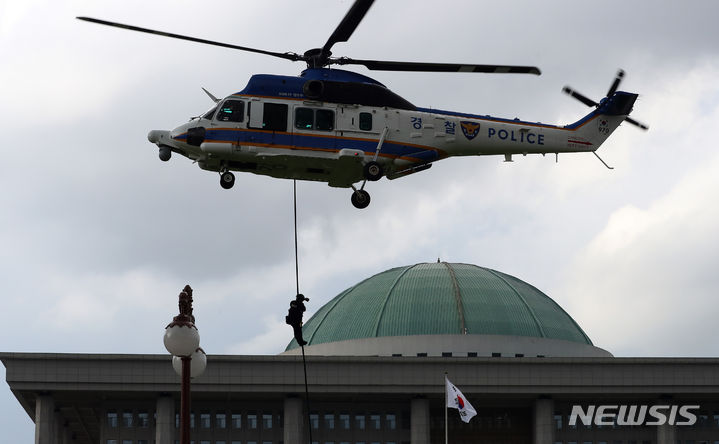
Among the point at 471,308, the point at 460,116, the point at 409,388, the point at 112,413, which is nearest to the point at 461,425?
the point at 409,388

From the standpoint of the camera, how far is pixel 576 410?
363 feet

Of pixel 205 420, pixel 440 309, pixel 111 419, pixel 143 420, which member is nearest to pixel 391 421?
pixel 205 420

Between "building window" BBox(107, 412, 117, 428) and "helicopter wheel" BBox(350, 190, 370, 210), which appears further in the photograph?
"building window" BBox(107, 412, 117, 428)

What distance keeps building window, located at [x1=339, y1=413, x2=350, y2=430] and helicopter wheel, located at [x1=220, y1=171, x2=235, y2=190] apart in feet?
212

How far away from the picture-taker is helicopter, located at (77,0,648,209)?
47812 millimetres

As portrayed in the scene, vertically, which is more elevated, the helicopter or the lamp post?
the helicopter

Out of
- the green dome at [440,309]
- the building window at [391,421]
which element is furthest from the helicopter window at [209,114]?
the green dome at [440,309]

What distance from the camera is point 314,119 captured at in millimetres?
48562

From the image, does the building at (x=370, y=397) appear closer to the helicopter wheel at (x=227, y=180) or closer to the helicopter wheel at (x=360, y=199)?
the helicopter wheel at (x=227, y=180)

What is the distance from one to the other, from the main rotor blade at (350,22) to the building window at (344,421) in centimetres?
6528

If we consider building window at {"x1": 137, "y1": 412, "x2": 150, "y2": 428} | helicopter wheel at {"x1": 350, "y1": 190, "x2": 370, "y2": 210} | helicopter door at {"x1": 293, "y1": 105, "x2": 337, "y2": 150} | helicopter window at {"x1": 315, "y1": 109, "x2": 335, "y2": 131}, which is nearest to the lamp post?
helicopter wheel at {"x1": 350, "y1": 190, "x2": 370, "y2": 210}

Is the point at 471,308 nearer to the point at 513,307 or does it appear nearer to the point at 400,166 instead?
the point at 513,307

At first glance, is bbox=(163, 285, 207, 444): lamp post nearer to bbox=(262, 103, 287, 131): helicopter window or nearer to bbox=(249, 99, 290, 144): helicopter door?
bbox=(249, 99, 290, 144): helicopter door

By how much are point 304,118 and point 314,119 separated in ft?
1.03
